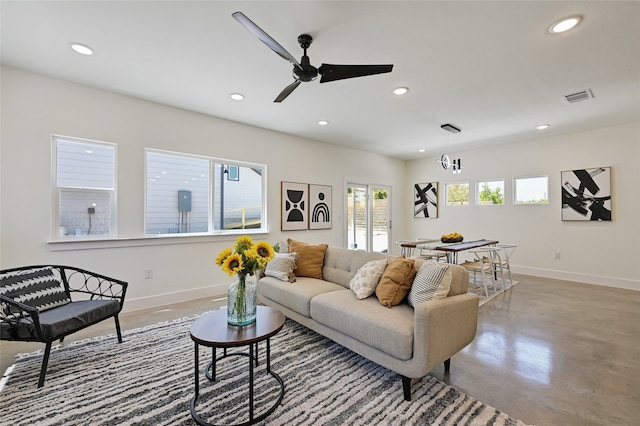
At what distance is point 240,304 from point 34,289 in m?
1.91

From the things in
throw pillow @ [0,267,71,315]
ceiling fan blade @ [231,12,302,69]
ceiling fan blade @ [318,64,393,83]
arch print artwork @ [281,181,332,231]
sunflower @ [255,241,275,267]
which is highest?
ceiling fan blade @ [231,12,302,69]

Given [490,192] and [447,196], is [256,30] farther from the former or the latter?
[447,196]

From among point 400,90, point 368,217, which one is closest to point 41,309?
point 400,90

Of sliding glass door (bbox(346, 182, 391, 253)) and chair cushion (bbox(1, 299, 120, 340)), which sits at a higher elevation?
sliding glass door (bbox(346, 182, 391, 253))

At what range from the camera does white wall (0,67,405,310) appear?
9.20ft

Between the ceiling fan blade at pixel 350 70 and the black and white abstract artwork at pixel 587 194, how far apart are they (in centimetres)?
501

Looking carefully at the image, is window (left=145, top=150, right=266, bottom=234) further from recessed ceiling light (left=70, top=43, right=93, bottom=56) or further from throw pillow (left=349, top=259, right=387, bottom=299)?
throw pillow (left=349, top=259, right=387, bottom=299)

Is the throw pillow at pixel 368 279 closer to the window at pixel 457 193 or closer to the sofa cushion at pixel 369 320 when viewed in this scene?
the sofa cushion at pixel 369 320

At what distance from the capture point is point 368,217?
21.9 ft

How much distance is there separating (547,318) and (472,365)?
67.9 inches

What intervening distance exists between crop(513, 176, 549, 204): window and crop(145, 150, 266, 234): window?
16.9ft

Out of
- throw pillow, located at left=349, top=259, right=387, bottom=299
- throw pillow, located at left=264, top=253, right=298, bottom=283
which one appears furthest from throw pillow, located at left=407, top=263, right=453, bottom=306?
throw pillow, located at left=264, top=253, right=298, bottom=283

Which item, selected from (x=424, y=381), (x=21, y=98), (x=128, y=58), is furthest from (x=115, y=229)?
(x=424, y=381)

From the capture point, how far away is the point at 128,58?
103 inches
